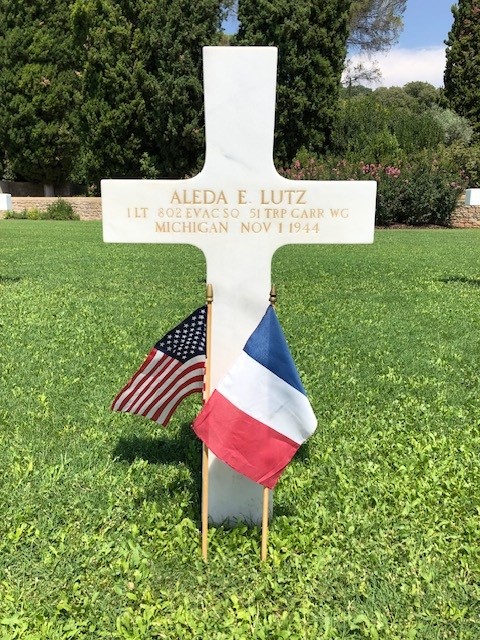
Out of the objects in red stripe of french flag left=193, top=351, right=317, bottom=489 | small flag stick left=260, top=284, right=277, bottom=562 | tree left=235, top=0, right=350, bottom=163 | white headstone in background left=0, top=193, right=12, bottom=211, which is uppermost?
tree left=235, top=0, right=350, bottom=163

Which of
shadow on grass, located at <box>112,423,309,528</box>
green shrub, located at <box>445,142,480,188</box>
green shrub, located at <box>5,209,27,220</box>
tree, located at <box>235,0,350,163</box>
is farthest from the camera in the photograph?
green shrub, located at <box>5,209,27,220</box>

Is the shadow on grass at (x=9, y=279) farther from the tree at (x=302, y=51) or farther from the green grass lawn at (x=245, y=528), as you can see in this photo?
the tree at (x=302, y=51)

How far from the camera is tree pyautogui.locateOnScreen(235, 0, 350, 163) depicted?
2447 cm

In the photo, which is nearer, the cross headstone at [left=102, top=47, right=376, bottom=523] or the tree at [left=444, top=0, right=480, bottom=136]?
the cross headstone at [left=102, top=47, right=376, bottom=523]

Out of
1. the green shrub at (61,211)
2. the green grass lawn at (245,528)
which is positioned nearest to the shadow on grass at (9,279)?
the green grass lawn at (245,528)

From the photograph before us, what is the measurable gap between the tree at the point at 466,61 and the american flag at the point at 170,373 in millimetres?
30247

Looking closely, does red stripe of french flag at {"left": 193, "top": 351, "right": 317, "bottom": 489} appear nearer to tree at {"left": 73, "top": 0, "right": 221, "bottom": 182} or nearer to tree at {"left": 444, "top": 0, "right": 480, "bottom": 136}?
tree at {"left": 73, "top": 0, "right": 221, "bottom": 182}

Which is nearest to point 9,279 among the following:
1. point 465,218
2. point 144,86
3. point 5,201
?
point 5,201

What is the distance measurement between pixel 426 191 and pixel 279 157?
6.53 metres

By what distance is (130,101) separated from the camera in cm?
2609

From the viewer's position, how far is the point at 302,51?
82.4 feet

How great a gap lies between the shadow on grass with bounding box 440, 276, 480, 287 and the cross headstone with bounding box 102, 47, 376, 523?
704 centimetres

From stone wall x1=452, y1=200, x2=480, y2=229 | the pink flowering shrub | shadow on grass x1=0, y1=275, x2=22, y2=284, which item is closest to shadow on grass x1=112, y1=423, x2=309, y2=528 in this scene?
shadow on grass x1=0, y1=275, x2=22, y2=284

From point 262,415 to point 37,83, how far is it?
104 ft
